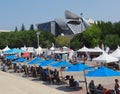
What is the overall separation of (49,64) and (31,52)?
96.7 feet

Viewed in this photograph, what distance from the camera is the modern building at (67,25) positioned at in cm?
15712

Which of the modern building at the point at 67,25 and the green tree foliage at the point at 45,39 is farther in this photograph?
the modern building at the point at 67,25

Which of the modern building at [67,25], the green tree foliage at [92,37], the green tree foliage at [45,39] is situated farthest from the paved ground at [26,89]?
the modern building at [67,25]

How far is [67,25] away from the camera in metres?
159

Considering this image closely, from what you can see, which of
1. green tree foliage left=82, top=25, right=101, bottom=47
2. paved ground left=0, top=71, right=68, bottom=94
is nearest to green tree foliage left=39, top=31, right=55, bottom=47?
green tree foliage left=82, top=25, right=101, bottom=47

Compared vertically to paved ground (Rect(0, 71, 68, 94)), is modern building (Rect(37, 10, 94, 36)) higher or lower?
higher

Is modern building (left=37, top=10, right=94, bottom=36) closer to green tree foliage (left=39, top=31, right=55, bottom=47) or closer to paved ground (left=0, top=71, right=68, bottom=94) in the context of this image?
green tree foliage (left=39, top=31, right=55, bottom=47)

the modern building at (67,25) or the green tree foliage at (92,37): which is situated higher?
the modern building at (67,25)

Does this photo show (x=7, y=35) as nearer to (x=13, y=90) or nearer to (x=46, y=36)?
(x=46, y=36)

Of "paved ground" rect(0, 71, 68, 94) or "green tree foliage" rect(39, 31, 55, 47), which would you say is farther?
"green tree foliage" rect(39, 31, 55, 47)

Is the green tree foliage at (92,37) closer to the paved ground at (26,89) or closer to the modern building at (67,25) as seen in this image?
the modern building at (67,25)

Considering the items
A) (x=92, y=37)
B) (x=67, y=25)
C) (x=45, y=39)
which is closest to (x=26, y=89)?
(x=92, y=37)

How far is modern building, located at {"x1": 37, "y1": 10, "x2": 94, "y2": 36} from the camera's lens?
157125 mm

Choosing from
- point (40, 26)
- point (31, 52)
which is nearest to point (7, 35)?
point (31, 52)
